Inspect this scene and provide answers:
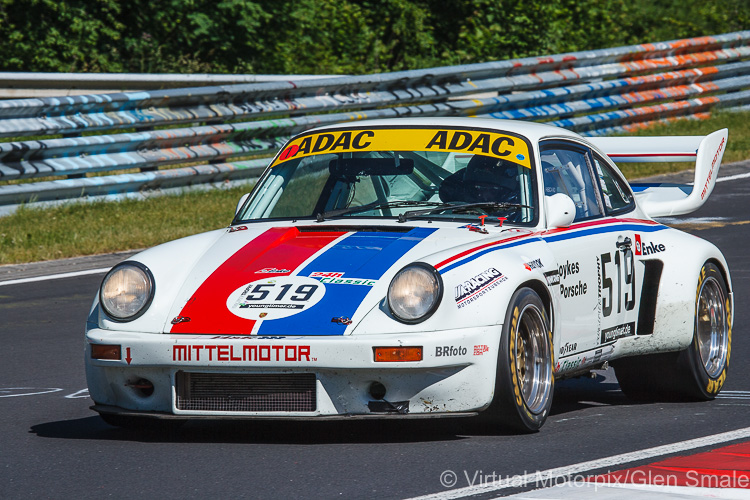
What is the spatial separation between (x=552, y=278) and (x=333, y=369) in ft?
3.84

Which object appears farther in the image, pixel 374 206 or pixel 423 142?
pixel 423 142

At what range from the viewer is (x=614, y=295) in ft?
20.8

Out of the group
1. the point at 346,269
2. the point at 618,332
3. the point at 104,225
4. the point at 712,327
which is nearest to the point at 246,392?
the point at 346,269

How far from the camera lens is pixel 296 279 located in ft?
18.1

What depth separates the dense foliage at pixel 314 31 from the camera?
1072 inches

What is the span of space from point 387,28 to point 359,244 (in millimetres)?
27746

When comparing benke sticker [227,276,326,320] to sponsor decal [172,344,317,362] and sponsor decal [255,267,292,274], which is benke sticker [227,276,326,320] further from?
sponsor decal [172,344,317,362]

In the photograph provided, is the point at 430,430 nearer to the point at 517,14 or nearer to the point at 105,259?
the point at 105,259

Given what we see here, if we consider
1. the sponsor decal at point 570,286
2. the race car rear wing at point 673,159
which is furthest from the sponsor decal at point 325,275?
the race car rear wing at point 673,159

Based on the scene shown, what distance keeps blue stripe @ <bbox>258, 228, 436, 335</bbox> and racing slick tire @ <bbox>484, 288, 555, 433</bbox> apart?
54cm

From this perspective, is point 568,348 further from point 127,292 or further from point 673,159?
point 673,159

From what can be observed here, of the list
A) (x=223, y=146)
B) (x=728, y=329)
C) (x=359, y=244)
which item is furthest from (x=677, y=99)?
(x=359, y=244)

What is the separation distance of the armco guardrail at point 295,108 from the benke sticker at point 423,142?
21.0 ft

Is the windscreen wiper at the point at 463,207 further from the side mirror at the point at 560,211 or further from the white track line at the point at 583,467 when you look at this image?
the white track line at the point at 583,467
